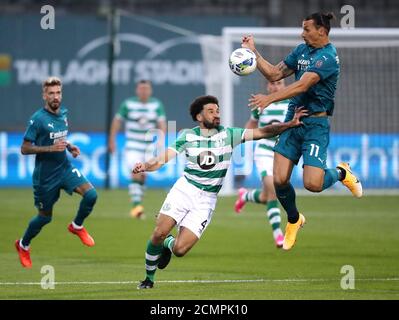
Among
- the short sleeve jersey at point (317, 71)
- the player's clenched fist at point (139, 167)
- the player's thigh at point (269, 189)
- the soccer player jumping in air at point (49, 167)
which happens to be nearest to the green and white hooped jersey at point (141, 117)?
the player's thigh at point (269, 189)

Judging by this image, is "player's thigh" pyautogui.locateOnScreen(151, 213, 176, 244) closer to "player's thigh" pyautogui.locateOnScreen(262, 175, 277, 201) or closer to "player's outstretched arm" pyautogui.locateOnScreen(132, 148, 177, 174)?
"player's outstretched arm" pyautogui.locateOnScreen(132, 148, 177, 174)

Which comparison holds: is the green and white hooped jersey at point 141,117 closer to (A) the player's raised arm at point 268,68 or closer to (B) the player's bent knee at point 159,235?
(A) the player's raised arm at point 268,68

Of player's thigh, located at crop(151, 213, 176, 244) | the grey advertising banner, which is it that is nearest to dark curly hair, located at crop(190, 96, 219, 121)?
player's thigh, located at crop(151, 213, 176, 244)

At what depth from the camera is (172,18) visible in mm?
28672

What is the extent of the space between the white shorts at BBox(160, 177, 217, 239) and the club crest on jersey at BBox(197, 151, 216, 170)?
0.84 ft

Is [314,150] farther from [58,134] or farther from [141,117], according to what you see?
[141,117]

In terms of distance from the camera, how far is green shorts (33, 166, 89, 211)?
1437 cm

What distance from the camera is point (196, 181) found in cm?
1212

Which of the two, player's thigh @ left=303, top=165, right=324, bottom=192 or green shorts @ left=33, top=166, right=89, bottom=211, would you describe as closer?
player's thigh @ left=303, top=165, right=324, bottom=192

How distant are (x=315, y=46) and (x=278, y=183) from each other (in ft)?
5.44

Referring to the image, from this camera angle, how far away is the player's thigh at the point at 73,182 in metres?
14.5

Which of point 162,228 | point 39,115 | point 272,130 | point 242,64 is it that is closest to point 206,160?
point 272,130

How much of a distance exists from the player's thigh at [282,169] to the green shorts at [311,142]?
5 centimetres
